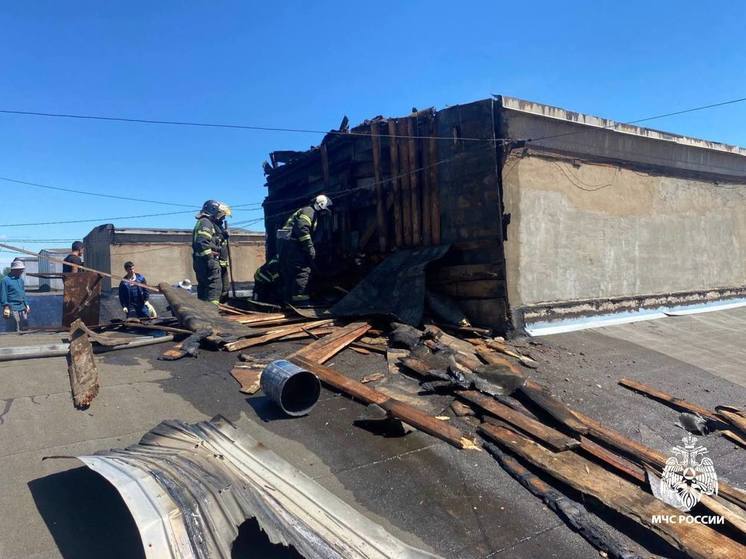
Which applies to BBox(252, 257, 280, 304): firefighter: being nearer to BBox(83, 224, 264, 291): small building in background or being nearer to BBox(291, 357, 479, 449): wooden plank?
BBox(291, 357, 479, 449): wooden plank

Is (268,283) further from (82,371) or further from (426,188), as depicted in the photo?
(82,371)

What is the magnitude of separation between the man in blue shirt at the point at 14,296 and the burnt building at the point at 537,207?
5773mm

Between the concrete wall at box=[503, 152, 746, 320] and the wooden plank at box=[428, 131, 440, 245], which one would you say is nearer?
the concrete wall at box=[503, 152, 746, 320]

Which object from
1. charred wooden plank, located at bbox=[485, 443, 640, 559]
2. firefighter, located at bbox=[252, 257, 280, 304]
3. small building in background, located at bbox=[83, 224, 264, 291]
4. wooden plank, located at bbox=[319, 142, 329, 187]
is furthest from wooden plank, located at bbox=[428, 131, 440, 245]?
small building in background, located at bbox=[83, 224, 264, 291]

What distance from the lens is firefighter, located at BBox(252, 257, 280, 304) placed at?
10156 millimetres

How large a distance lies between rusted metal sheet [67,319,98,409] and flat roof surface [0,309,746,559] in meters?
0.09

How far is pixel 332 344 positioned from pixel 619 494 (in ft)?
12.0

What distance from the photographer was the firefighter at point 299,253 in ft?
28.6

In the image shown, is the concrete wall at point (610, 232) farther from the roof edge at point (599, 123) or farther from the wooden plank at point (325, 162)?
the wooden plank at point (325, 162)

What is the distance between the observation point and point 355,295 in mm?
7852

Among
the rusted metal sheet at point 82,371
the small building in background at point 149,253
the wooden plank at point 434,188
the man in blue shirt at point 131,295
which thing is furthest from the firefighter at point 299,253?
the small building in background at point 149,253

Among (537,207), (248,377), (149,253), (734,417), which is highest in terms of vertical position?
(537,207)

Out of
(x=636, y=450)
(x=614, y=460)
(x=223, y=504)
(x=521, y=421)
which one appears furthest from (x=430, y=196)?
(x=223, y=504)

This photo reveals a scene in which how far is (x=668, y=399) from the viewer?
5.50m
